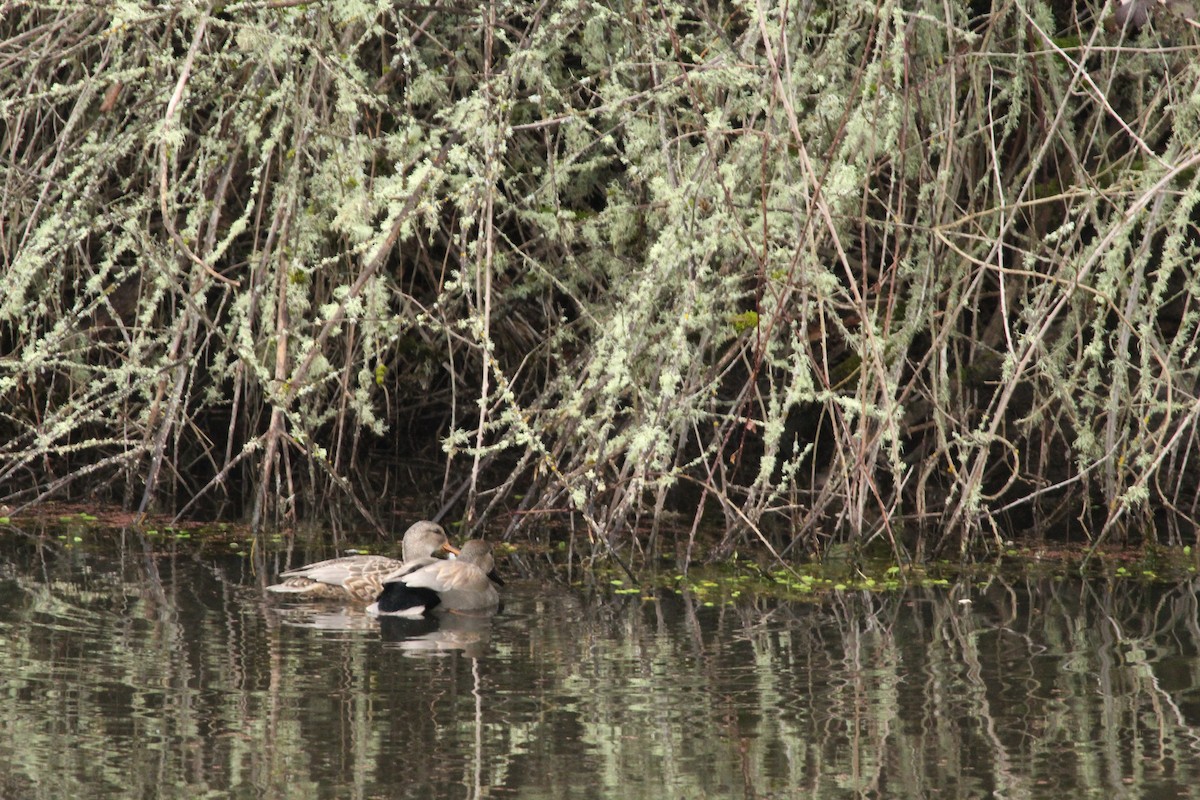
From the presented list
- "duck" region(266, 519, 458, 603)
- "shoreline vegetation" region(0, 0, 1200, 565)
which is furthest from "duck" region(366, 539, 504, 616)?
"shoreline vegetation" region(0, 0, 1200, 565)

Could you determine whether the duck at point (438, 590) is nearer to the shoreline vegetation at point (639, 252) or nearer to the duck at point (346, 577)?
the duck at point (346, 577)

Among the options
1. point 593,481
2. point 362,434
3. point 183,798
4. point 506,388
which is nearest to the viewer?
point 183,798

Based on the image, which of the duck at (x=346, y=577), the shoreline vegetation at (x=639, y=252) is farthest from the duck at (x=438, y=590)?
the shoreline vegetation at (x=639, y=252)

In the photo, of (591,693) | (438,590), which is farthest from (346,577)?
(591,693)

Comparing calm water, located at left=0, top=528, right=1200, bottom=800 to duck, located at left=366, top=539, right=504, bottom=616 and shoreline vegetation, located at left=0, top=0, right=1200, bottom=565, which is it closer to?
duck, located at left=366, top=539, right=504, bottom=616

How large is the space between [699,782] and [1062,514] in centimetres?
358

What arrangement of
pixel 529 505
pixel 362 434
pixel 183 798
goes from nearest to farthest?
pixel 183 798
pixel 529 505
pixel 362 434

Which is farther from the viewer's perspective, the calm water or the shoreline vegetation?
the shoreline vegetation

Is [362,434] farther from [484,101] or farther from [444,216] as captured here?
[484,101]

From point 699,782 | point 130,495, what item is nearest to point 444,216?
point 130,495

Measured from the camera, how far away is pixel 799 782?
3.66 meters

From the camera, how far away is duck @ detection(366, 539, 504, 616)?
5.49m

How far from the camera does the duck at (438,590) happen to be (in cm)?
549

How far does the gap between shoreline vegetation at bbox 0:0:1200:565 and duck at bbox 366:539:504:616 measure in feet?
1.45
